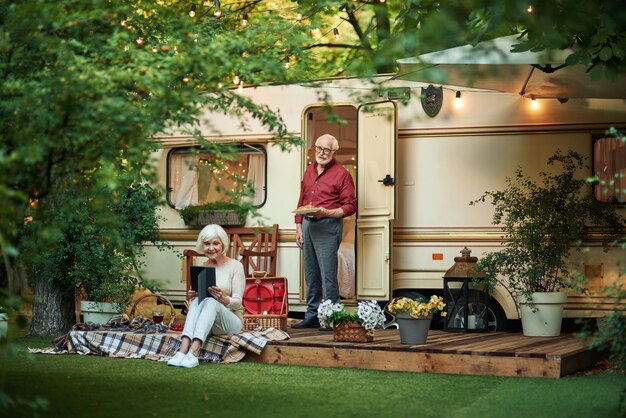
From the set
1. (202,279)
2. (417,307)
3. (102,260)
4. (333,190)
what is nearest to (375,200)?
(333,190)

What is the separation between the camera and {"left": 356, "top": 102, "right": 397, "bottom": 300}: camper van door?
9.56 meters

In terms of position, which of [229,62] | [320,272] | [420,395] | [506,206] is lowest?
[420,395]

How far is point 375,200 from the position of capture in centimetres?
973

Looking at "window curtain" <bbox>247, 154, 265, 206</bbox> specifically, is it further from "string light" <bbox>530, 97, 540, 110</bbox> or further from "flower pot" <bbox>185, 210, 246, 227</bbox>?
"string light" <bbox>530, 97, 540, 110</bbox>

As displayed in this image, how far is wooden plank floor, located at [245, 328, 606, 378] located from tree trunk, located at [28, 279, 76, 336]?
10.2 ft

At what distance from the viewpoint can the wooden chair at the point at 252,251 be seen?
10156mm

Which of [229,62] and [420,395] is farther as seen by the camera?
[420,395]

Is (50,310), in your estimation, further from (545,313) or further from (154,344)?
(545,313)

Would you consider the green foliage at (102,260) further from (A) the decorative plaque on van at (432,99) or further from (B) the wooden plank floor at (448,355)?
(A) the decorative plaque on van at (432,99)

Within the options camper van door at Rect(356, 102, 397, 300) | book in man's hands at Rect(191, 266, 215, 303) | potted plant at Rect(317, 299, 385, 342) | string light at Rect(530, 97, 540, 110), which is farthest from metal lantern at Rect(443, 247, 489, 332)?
book in man's hands at Rect(191, 266, 215, 303)

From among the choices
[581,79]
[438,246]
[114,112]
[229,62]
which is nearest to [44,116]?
[114,112]

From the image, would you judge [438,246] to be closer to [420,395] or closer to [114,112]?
[420,395]

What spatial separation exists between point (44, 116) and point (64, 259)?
5.66 metres

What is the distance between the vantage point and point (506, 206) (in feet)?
30.2
